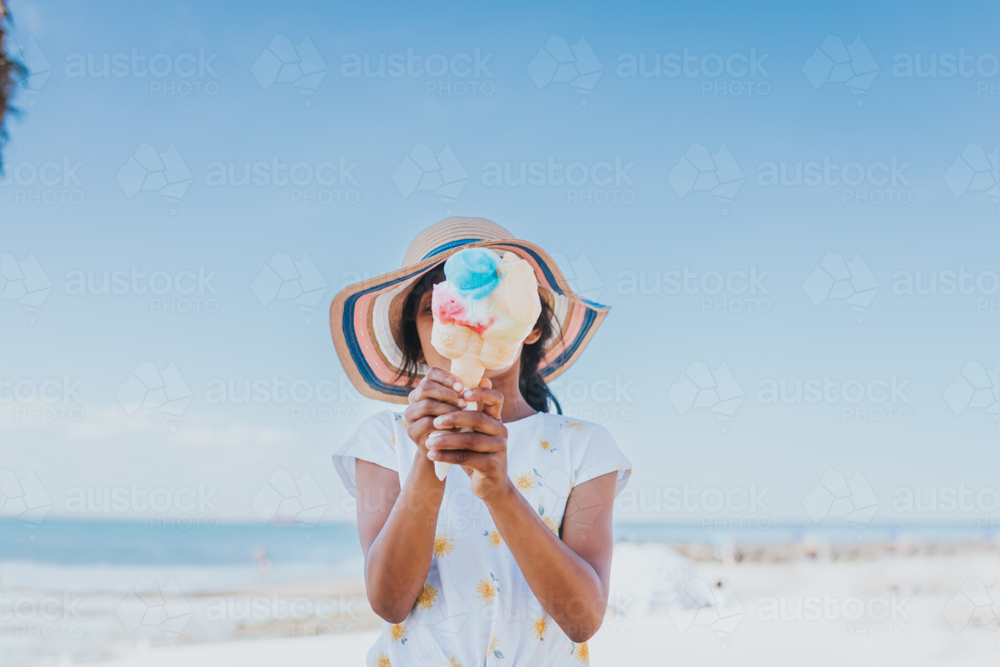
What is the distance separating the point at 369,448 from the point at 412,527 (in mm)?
394

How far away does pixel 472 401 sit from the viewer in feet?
5.16

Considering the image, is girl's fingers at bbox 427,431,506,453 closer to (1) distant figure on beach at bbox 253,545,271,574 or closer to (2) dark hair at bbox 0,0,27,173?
(2) dark hair at bbox 0,0,27,173

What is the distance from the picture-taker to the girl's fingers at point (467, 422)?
1.53 meters

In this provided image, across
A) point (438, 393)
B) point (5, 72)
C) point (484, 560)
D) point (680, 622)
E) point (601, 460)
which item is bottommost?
point (680, 622)

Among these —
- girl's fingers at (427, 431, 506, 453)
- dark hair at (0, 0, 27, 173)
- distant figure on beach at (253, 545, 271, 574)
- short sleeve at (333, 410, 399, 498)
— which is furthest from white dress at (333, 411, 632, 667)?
distant figure on beach at (253, 545, 271, 574)

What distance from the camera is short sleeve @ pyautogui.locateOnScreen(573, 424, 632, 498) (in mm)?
2027

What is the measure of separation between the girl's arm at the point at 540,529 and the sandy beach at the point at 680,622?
515 centimetres

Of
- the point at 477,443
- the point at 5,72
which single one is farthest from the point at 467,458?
the point at 5,72

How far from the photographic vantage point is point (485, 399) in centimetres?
158

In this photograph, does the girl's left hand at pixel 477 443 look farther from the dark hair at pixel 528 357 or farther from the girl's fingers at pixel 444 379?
the dark hair at pixel 528 357

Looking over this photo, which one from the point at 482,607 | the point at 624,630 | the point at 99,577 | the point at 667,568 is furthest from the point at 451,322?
the point at 99,577

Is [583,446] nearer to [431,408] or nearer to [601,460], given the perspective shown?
[601,460]

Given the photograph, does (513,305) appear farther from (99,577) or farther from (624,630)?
(99,577)

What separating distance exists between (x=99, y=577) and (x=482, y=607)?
19.6m
